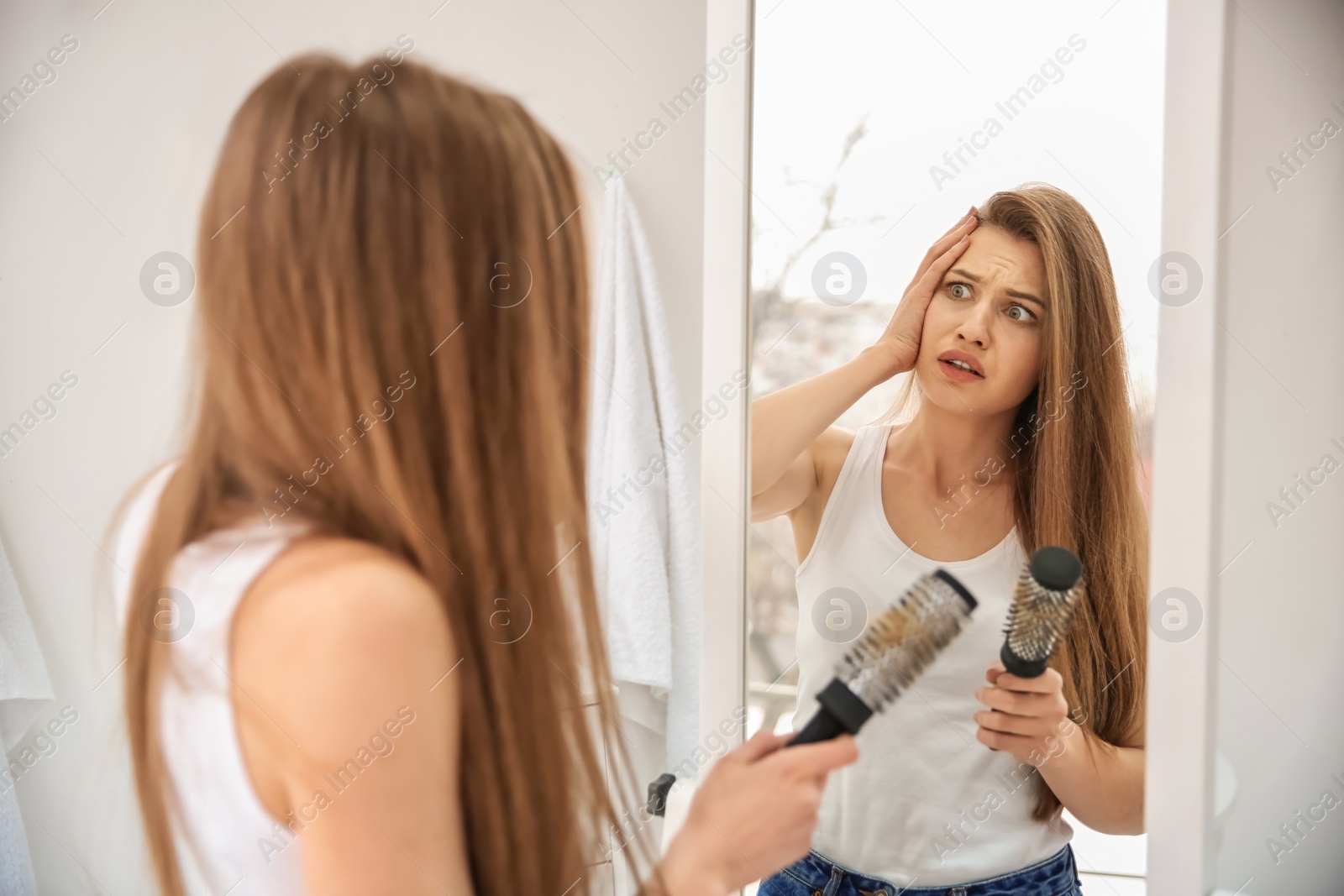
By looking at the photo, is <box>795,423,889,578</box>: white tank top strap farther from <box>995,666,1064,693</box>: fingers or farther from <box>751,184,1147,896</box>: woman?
<box>995,666,1064,693</box>: fingers

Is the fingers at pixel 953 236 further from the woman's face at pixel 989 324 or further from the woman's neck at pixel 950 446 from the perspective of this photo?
the woman's neck at pixel 950 446

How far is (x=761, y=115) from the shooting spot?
2.26 feet

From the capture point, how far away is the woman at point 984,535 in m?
0.65

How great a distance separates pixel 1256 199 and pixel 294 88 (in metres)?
0.78

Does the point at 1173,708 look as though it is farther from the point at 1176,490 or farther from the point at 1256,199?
the point at 1256,199

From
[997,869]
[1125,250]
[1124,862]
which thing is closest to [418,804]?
[997,869]

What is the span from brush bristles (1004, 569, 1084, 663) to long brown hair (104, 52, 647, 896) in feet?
1.14

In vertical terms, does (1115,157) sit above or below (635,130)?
below

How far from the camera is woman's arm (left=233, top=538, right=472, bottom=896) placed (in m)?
0.51

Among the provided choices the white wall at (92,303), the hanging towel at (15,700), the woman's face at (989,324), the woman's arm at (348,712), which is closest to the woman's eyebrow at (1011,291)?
the woman's face at (989,324)

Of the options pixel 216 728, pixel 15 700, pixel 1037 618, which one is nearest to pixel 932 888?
pixel 1037 618

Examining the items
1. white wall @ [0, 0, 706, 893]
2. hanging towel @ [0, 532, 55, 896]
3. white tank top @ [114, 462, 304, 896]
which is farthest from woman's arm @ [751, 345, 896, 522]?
hanging towel @ [0, 532, 55, 896]

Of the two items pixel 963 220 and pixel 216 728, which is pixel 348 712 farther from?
pixel 963 220

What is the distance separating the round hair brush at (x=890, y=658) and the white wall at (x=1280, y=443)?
233 mm
